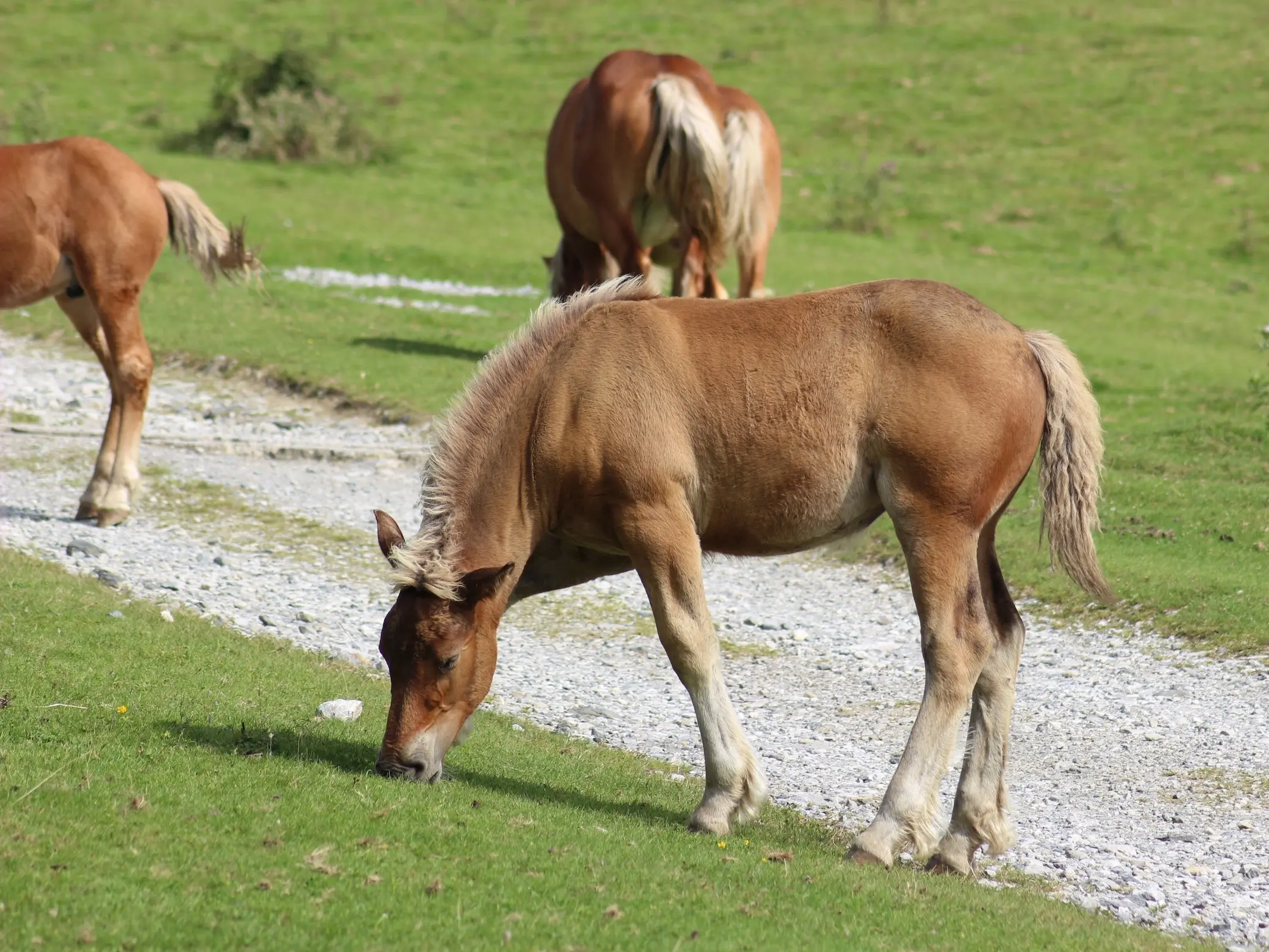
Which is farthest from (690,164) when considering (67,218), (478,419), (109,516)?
(478,419)

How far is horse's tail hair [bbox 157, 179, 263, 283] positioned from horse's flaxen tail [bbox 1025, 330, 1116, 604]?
24.8ft

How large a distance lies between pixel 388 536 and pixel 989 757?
273 centimetres

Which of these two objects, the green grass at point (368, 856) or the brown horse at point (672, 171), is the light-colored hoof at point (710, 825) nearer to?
the green grass at point (368, 856)

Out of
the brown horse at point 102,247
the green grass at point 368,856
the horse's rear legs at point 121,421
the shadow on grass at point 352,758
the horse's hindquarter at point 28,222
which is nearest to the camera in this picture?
the green grass at point 368,856

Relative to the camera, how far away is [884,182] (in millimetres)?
34562

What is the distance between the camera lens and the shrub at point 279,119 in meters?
33.2

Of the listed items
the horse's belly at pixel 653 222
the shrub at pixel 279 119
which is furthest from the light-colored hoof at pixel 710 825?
the shrub at pixel 279 119

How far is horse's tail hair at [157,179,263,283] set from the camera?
38.6ft

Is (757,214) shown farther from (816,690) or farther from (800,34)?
(800,34)

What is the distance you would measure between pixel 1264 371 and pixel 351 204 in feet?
58.3

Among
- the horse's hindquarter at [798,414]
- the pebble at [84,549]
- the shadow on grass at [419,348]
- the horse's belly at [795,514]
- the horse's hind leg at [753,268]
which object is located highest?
the horse's hindquarter at [798,414]

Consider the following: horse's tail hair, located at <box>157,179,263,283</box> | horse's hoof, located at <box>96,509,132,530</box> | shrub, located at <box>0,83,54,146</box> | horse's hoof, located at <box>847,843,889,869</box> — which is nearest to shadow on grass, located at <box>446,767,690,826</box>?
horse's hoof, located at <box>847,843,889,869</box>

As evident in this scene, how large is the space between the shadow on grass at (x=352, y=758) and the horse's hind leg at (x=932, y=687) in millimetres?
914

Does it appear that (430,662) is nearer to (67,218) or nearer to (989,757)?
(989,757)
